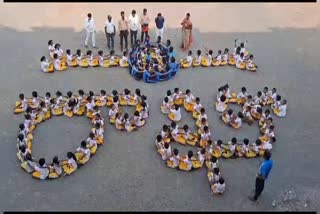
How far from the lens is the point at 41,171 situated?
12711mm

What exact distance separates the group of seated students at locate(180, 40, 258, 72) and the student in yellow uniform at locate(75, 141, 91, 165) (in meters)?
5.28

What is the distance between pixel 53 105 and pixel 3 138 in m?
1.73

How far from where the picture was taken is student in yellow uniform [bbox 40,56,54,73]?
1645 centimetres

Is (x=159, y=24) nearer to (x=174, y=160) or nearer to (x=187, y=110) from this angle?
(x=187, y=110)

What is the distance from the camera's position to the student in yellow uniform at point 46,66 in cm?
1645

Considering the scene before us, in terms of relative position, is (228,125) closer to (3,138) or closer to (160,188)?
(160,188)

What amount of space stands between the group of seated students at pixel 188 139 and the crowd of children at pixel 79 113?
0.88 meters

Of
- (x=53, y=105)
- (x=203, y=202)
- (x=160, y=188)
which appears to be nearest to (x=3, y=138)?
(x=53, y=105)

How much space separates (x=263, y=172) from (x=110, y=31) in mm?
8042

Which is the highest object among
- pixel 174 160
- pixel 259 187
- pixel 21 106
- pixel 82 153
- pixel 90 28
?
pixel 90 28

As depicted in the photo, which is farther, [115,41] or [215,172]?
[115,41]

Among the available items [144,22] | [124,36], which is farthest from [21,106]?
[144,22]

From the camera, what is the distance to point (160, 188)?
1271 centimetres

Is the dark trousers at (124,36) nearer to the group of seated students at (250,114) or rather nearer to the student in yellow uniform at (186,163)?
the group of seated students at (250,114)
